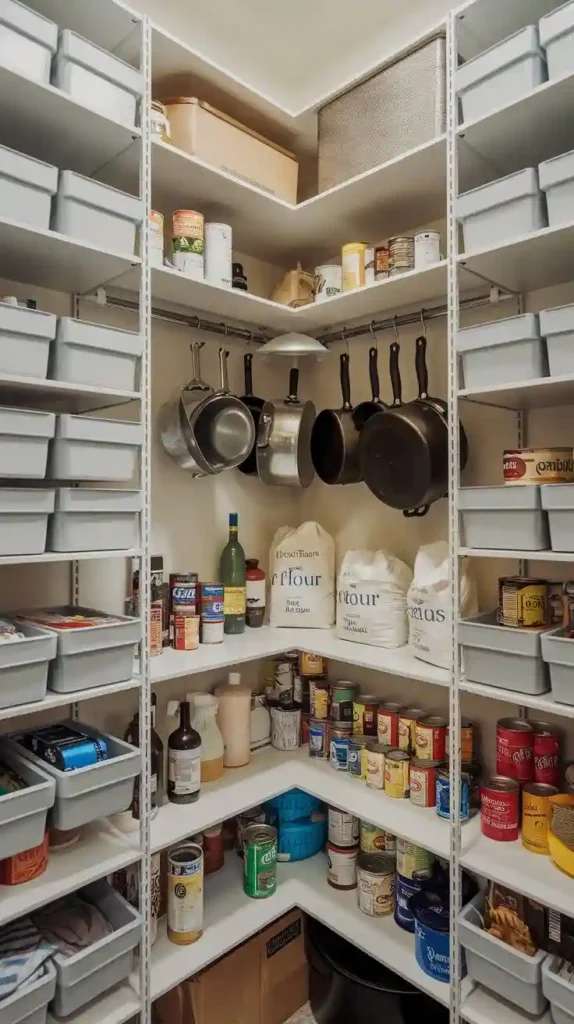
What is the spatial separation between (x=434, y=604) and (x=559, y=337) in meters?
0.76

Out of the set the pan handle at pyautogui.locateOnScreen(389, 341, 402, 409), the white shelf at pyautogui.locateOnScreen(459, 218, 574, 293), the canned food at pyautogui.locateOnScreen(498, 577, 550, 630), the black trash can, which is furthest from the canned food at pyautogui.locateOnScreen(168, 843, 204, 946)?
the white shelf at pyautogui.locateOnScreen(459, 218, 574, 293)

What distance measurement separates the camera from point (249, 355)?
218cm

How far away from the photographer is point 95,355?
1404 mm

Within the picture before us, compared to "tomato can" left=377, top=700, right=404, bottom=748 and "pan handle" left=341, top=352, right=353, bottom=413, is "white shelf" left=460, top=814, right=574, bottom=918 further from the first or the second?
"pan handle" left=341, top=352, right=353, bottom=413

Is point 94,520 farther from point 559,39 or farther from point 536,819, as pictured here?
point 559,39

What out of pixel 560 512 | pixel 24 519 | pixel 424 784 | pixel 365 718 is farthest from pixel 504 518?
pixel 24 519

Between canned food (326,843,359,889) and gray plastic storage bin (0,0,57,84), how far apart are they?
2.12 m

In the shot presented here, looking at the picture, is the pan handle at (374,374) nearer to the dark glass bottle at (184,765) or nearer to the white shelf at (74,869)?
the dark glass bottle at (184,765)

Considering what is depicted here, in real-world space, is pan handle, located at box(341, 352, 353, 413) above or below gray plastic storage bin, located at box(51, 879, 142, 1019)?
above

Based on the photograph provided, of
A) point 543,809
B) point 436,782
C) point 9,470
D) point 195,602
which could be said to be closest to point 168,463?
point 195,602

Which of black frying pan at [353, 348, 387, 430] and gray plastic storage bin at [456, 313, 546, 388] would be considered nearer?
gray plastic storage bin at [456, 313, 546, 388]

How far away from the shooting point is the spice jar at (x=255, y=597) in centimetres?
218

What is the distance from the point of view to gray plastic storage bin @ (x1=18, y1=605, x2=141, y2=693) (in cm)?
134

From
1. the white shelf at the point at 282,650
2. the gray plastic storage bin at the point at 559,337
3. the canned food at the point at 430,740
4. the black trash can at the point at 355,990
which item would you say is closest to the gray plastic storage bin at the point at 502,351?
the gray plastic storage bin at the point at 559,337
